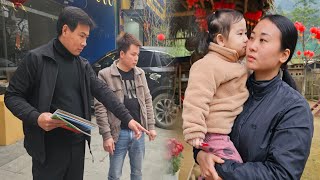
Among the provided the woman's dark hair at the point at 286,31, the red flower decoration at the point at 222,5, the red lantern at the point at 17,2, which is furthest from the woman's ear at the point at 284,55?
the red flower decoration at the point at 222,5

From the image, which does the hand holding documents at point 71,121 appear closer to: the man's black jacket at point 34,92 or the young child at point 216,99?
the man's black jacket at point 34,92

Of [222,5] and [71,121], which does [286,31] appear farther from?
[222,5]

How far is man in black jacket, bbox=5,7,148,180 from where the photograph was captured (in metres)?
1.34

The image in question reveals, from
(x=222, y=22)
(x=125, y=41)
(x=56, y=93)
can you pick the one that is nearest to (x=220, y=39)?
(x=222, y=22)

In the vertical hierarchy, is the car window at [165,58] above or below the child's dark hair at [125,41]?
below

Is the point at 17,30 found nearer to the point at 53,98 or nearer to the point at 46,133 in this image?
the point at 53,98

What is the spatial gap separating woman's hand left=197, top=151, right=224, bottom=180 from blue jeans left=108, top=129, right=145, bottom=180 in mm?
770

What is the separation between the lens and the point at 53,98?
1.41 meters

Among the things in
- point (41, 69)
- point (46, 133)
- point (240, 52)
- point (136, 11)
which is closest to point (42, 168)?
point (46, 133)

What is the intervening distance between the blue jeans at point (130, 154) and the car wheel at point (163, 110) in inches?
7.3

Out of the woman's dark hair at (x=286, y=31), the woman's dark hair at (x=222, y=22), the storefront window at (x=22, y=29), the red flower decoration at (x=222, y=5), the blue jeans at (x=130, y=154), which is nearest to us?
the woman's dark hair at (x=286, y=31)

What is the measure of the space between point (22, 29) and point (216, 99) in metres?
1.12

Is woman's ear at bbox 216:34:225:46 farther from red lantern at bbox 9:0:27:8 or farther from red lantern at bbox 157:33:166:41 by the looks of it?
red lantern at bbox 9:0:27:8

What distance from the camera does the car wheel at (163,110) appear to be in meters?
1.86
